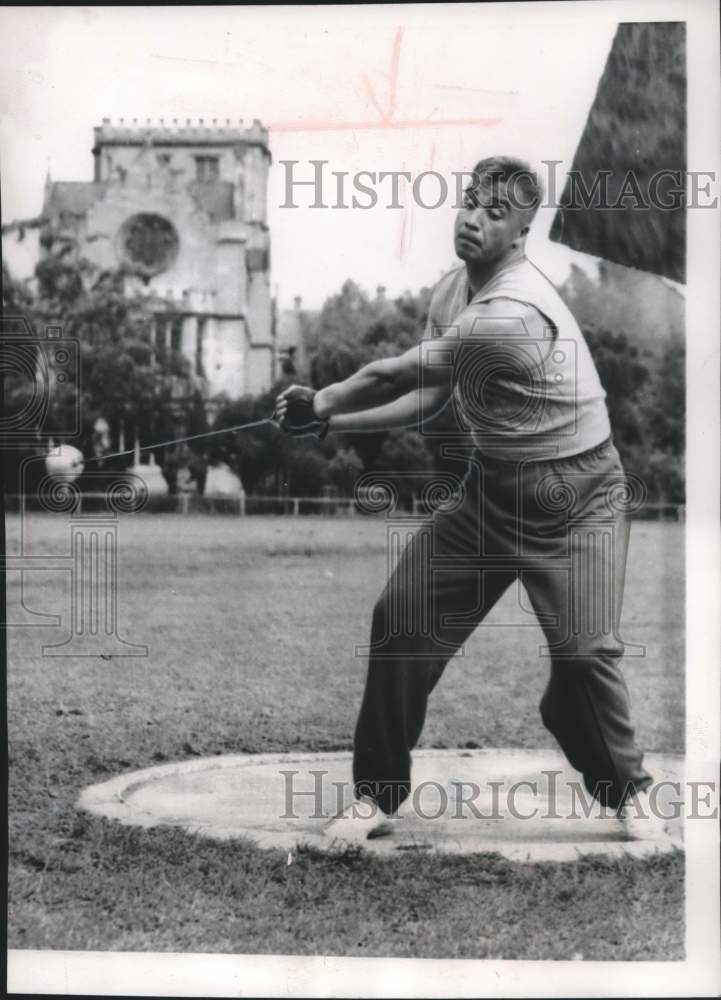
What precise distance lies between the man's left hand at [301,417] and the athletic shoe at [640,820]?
80.6 inches

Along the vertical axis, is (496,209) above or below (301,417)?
above

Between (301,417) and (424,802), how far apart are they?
174cm

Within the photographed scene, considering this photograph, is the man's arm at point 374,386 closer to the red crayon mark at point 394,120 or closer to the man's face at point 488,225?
the man's face at point 488,225

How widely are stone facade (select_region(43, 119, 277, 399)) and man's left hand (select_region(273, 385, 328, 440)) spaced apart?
147 millimetres

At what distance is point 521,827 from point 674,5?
3.49m

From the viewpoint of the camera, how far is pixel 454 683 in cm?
690

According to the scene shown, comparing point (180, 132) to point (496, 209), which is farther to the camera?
point (180, 132)

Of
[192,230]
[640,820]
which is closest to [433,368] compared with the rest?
[192,230]

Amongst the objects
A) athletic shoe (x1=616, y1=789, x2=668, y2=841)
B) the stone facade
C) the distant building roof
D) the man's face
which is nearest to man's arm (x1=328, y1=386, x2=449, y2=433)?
the stone facade

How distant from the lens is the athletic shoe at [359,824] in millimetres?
6719

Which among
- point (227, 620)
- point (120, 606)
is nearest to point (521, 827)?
point (227, 620)

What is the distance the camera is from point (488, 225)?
6.71m

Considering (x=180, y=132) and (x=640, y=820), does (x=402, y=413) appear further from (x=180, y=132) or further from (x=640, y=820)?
(x=640, y=820)

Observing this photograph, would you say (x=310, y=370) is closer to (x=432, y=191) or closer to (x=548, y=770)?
(x=432, y=191)
